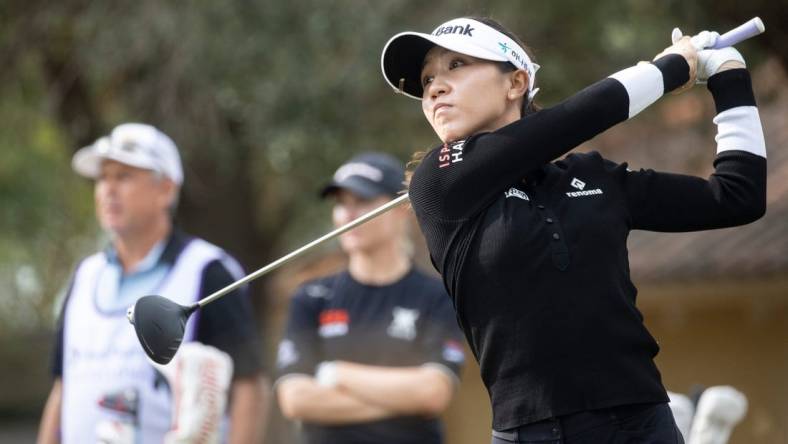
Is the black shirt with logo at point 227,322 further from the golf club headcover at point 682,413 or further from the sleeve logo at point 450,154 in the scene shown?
the sleeve logo at point 450,154

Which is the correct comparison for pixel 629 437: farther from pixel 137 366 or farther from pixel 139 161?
pixel 139 161

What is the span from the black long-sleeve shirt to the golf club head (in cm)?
77

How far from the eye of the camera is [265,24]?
959 cm

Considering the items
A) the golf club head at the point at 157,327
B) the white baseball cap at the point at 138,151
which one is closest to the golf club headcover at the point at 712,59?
the golf club head at the point at 157,327

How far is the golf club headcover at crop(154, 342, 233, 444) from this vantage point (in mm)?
4441

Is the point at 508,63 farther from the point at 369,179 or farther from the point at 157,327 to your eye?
the point at 369,179

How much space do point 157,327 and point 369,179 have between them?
7.21 ft

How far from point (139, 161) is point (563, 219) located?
2.75 metres

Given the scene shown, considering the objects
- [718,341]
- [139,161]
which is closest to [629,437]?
[139,161]

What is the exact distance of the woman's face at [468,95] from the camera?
3.15 meters

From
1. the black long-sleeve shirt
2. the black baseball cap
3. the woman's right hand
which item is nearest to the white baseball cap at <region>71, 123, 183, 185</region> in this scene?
the black baseball cap

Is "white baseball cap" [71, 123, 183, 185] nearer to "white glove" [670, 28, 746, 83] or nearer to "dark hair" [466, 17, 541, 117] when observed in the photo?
"dark hair" [466, 17, 541, 117]

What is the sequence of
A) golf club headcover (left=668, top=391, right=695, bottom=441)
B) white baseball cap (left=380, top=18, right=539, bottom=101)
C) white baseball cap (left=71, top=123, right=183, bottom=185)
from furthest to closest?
white baseball cap (left=71, top=123, right=183, bottom=185)
golf club headcover (left=668, top=391, right=695, bottom=441)
white baseball cap (left=380, top=18, right=539, bottom=101)

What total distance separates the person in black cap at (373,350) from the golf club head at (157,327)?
5.24ft
